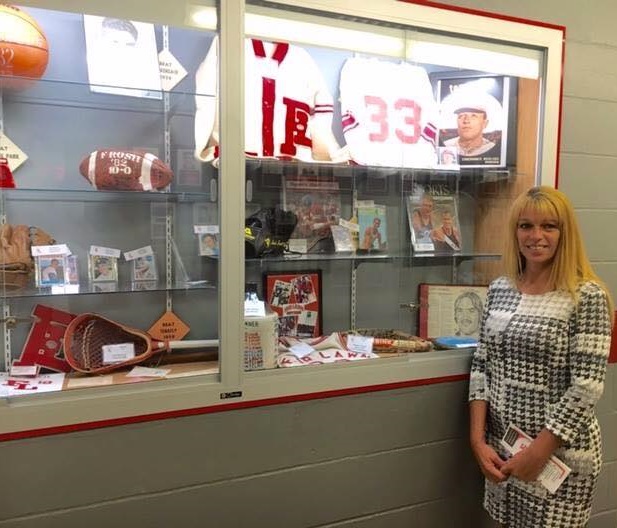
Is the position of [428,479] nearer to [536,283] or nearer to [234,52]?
[536,283]

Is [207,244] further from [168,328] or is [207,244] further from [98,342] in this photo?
[98,342]

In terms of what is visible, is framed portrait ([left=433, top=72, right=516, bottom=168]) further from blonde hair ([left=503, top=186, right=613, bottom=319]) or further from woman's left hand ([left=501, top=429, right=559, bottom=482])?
woman's left hand ([left=501, top=429, right=559, bottom=482])

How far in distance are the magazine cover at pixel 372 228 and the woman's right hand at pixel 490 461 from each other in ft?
3.04

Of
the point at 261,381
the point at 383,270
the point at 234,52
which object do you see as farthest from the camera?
the point at 383,270

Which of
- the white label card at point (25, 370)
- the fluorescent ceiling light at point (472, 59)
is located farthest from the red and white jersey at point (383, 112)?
the white label card at point (25, 370)

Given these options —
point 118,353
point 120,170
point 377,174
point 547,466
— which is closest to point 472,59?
point 377,174

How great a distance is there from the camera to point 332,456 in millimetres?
2027

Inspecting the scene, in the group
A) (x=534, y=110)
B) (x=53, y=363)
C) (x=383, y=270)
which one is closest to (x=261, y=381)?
(x=53, y=363)

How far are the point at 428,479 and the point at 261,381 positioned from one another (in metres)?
0.82

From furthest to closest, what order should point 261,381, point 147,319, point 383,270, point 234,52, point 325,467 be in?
point 383,270 < point 147,319 < point 325,467 < point 261,381 < point 234,52

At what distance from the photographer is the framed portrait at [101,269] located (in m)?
2.07

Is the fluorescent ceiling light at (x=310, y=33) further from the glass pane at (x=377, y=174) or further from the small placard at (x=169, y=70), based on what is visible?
the small placard at (x=169, y=70)

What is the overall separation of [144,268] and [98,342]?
0.32 meters

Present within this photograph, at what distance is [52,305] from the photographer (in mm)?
1971
